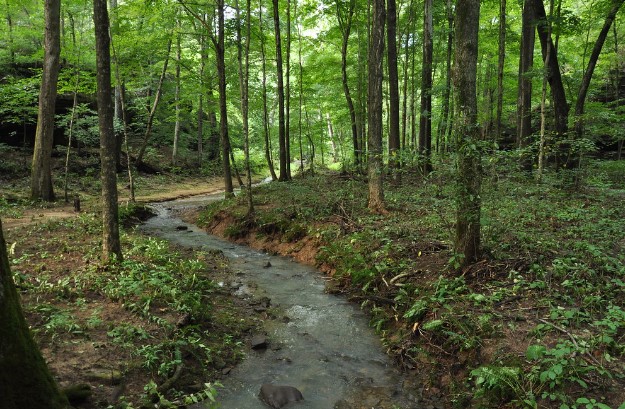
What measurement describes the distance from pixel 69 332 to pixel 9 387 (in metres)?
2.50

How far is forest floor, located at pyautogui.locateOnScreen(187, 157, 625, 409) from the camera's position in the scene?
3.95m

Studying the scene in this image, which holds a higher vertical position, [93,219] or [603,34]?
[603,34]

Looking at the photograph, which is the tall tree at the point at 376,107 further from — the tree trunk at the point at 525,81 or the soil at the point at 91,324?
the tree trunk at the point at 525,81

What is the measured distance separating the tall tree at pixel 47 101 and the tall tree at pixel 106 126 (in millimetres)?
9927

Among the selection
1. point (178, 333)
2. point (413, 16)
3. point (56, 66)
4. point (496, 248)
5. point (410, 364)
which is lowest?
point (410, 364)

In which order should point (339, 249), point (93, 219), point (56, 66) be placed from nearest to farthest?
point (339, 249) < point (93, 219) < point (56, 66)

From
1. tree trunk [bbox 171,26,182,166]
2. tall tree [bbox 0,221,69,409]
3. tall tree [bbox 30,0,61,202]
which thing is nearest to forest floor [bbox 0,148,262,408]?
tall tree [bbox 0,221,69,409]

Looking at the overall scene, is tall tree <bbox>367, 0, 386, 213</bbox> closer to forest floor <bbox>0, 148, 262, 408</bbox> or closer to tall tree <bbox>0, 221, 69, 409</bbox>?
forest floor <bbox>0, 148, 262, 408</bbox>

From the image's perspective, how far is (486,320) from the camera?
4.90 m

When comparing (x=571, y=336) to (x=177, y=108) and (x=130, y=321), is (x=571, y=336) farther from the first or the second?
A: (x=177, y=108)

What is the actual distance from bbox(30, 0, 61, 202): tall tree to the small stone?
46.3 feet

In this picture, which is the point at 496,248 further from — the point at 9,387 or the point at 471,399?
the point at 9,387

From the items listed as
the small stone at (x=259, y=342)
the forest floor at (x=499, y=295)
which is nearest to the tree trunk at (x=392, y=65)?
the forest floor at (x=499, y=295)

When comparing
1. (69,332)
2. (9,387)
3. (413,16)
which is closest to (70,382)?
(69,332)
